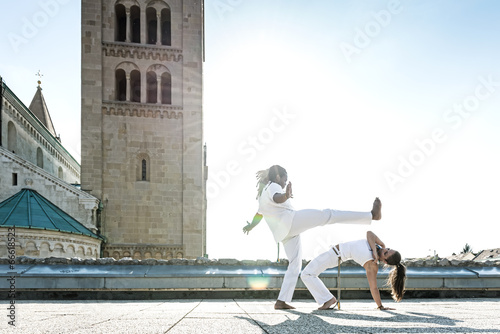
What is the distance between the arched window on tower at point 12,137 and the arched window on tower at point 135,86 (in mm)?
7065

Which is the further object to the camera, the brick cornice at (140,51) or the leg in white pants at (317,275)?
the brick cornice at (140,51)

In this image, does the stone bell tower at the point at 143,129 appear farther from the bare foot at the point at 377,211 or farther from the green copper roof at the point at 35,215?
the bare foot at the point at 377,211

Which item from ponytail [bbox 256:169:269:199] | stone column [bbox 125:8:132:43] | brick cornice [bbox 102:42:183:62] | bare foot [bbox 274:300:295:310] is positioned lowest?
bare foot [bbox 274:300:295:310]

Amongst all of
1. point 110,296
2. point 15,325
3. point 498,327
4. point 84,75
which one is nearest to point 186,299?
point 110,296

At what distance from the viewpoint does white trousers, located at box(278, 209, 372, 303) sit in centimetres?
488

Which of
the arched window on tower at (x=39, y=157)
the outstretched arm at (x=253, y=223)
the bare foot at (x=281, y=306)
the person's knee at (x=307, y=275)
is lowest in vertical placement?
the bare foot at (x=281, y=306)

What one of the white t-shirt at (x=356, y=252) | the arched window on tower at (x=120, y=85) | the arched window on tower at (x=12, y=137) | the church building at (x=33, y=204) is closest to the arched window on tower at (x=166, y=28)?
the arched window on tower at (x=120, y=85)

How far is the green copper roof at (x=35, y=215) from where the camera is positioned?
21281mm

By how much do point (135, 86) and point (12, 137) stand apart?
7812 mm

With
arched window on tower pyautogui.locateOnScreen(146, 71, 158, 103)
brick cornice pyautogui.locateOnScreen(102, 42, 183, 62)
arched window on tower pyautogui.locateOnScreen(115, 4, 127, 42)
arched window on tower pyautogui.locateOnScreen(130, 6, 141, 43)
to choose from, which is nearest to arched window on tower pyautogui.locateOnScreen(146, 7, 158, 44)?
arched window on tower pyautogui.locateOnScreen(130, 6, 141, 43)

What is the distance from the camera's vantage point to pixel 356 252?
18.3 feet

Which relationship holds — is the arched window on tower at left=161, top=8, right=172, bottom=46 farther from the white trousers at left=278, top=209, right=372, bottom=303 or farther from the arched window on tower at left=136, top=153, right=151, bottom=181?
the white trousers at left=278, top=209, right=372, bottom=303

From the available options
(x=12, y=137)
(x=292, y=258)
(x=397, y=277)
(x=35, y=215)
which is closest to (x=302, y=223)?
(x=292, y=258)

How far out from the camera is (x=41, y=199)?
23.9 metres
